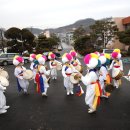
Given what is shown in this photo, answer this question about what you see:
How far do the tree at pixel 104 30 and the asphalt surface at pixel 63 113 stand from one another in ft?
71.2

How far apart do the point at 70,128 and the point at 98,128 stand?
2.50 ft

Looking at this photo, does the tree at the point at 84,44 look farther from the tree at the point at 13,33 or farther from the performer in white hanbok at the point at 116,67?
the performer in white hanbok at the point at 116,67

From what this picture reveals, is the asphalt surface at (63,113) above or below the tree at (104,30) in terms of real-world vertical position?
below

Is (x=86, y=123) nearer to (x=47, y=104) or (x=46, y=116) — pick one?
(x=46, y=116)

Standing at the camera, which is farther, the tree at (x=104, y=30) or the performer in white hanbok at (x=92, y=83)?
the tree at (x=104, y=30)

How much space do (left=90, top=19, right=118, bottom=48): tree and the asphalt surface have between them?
2170 cm

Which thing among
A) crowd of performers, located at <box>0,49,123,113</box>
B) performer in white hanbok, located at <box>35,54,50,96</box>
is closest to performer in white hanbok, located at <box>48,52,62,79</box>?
crowd of performers, located at <box>0,49,123,113</box>

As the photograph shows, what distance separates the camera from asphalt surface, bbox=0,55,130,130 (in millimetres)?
5590

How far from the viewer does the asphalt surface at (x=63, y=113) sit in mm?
5590

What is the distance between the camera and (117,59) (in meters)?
8.71

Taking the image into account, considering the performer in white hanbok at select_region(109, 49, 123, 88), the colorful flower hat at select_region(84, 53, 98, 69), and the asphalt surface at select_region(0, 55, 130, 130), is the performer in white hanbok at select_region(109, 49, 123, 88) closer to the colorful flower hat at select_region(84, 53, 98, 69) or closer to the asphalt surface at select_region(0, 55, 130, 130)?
the asphalt surface at select_region(0, 55, 130, 130)

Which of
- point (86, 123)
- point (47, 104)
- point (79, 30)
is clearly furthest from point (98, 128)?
Result: point (79, 30)

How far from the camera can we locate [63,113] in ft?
21.1

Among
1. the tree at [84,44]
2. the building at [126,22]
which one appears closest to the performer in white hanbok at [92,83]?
the tree at [84,44]
